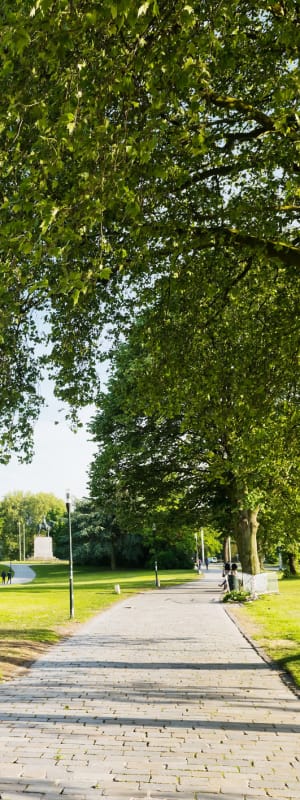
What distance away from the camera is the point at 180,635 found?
17.2m

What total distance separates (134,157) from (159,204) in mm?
3137

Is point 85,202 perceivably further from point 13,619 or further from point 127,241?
point 13,619

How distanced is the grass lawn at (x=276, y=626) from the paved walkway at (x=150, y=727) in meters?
0.52

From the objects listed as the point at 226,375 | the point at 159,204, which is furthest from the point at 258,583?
the point at 159,204

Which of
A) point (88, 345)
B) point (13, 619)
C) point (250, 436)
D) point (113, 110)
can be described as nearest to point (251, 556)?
point (13, 619)

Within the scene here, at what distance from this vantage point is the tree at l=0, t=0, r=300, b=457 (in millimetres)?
5797

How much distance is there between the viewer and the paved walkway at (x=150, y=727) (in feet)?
19.7

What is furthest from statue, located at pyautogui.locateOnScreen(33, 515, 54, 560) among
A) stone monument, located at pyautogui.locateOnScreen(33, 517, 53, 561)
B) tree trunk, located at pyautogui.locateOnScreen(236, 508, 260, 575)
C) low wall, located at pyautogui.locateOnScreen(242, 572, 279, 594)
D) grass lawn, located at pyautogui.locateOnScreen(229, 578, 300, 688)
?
tree trunk, located at pyautogui.locateOnScreen(236, 508, 260, 575)

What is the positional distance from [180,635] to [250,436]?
6.34 meters

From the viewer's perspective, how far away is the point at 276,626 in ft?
61.9

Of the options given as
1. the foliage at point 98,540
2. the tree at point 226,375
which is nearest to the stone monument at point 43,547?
the foliage at point 98,540

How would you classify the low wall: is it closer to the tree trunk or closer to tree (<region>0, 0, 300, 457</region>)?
the tree trunk

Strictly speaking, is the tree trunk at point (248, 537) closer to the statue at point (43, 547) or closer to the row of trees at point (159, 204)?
the row of trees at point (159, 204)

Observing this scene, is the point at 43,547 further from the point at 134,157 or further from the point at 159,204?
the point at 134,157
